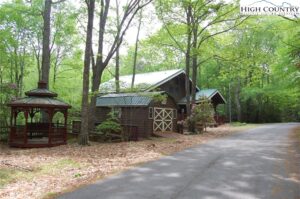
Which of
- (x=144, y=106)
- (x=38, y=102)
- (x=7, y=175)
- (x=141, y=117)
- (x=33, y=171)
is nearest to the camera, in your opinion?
(x=7, y=175)

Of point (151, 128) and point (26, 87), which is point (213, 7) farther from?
point (26, 87)

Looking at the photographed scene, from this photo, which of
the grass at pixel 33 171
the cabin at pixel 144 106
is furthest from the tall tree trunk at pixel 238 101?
the grass at pixel 33 171

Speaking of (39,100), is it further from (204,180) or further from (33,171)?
(204,180)

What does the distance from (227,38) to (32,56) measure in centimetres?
2101

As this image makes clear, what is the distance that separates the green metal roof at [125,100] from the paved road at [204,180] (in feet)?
32.1

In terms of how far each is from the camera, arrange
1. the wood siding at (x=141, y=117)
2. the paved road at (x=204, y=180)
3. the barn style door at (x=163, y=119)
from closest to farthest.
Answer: the paved road at (x=204, y=180) → the wood siding at (x=141, y=117) → the barn style door at (x=163, y=119)

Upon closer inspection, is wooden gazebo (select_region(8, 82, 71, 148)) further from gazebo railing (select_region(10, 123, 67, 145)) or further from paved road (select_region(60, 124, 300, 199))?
paved road (select_region(60, 124, 300, 199))

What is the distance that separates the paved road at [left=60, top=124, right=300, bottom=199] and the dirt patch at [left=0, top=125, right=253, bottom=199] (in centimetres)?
80

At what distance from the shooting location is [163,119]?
84.8 feet

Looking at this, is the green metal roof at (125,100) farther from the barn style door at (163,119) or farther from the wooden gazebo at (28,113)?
the wooden gazebo at (28,113)

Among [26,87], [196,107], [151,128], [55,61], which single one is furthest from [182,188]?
[26,87]

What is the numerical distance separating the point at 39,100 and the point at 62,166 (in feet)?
24.2

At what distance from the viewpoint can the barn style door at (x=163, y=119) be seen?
2524 cm

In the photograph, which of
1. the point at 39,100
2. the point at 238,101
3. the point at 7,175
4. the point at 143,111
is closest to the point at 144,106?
the point at 143,111
